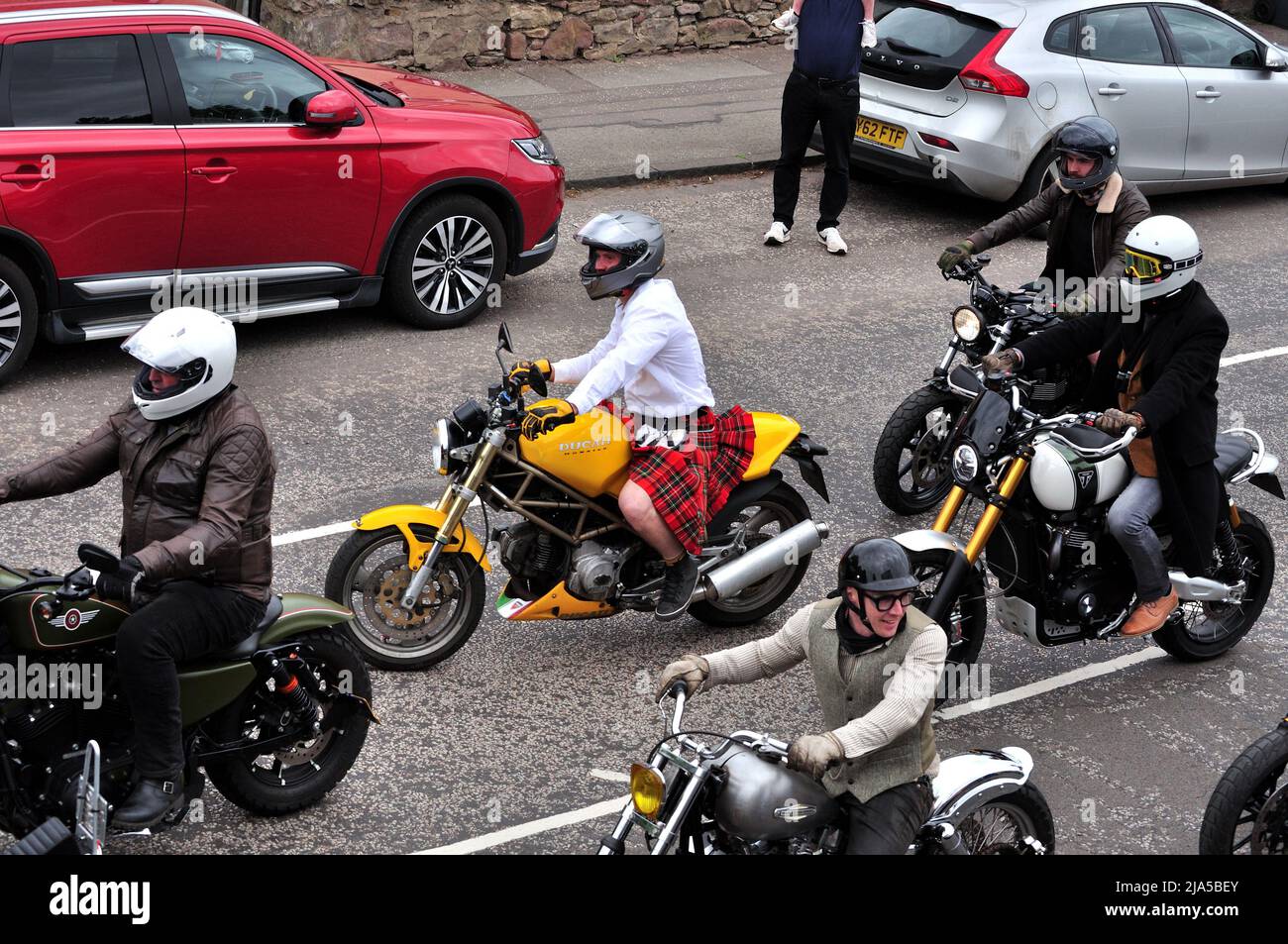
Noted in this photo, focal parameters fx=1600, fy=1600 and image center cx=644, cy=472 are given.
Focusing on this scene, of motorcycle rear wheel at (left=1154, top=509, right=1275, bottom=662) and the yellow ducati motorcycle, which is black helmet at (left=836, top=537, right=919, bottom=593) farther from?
motorcycle rear wheel at (left=1154, top=509, right=1275, bottom=662)

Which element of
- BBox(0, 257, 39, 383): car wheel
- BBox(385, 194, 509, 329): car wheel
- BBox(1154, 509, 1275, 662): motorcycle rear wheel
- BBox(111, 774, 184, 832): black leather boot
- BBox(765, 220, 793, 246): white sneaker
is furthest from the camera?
BBox(765, 220, 793, 246): white sneaker

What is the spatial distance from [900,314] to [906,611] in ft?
21.3

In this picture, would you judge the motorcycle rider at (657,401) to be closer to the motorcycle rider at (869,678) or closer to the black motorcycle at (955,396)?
the black motorcycle at (955,396)

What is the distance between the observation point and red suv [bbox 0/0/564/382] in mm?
8438

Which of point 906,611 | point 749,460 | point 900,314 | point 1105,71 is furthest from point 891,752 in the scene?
point 1105,71

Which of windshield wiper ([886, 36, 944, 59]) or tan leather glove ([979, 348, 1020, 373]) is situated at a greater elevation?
windshield wiper ([886, 36, 944, 59])

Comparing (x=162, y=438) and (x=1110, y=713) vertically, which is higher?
(x=162, y=438)

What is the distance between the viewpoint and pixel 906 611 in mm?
4750

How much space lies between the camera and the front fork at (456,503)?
247 inches

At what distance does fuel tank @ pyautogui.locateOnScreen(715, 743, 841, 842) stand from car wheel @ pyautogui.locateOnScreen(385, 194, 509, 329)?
5.91 m

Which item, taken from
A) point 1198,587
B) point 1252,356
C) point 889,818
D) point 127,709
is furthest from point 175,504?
point 1252,356

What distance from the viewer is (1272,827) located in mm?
5188

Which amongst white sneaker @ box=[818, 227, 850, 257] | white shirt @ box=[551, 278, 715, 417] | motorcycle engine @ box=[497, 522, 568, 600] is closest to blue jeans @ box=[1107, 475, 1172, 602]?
white shirt @ box=[551, 278, 715, 417]

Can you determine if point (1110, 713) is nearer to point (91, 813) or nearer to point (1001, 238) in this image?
point (1001, 238)
